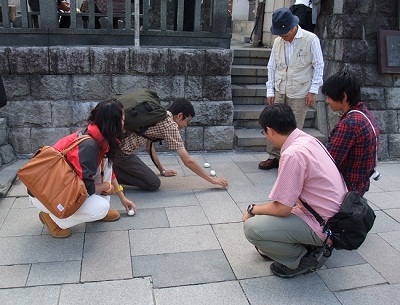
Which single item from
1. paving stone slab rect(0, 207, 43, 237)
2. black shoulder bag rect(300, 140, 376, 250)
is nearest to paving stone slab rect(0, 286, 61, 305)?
paving stone slab rect(0, 207, 43, 237)

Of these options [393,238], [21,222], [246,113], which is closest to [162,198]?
[21,222]

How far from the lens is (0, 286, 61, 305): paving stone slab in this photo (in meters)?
2.63

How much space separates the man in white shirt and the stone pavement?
1.54 meters

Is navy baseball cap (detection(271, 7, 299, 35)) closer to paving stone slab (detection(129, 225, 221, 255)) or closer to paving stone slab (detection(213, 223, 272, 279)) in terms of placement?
paving stone slab (detection(213, 223, 272, 279))

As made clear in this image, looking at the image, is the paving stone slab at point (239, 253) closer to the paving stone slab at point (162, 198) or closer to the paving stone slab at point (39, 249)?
the paving stone slab at point (162, 198)

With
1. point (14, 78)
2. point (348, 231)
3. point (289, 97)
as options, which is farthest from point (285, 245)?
point (14, 78)

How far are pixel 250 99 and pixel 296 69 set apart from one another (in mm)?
1656

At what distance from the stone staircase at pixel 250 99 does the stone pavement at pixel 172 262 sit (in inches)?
73.4

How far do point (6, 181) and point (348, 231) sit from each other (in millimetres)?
3655

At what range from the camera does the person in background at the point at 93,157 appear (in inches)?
122

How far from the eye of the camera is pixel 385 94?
6.25 meters

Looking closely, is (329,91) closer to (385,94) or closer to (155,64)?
(155,64)

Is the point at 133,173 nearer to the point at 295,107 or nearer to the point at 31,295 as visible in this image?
the point at 31,295

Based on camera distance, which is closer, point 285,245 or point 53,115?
point 285,245
